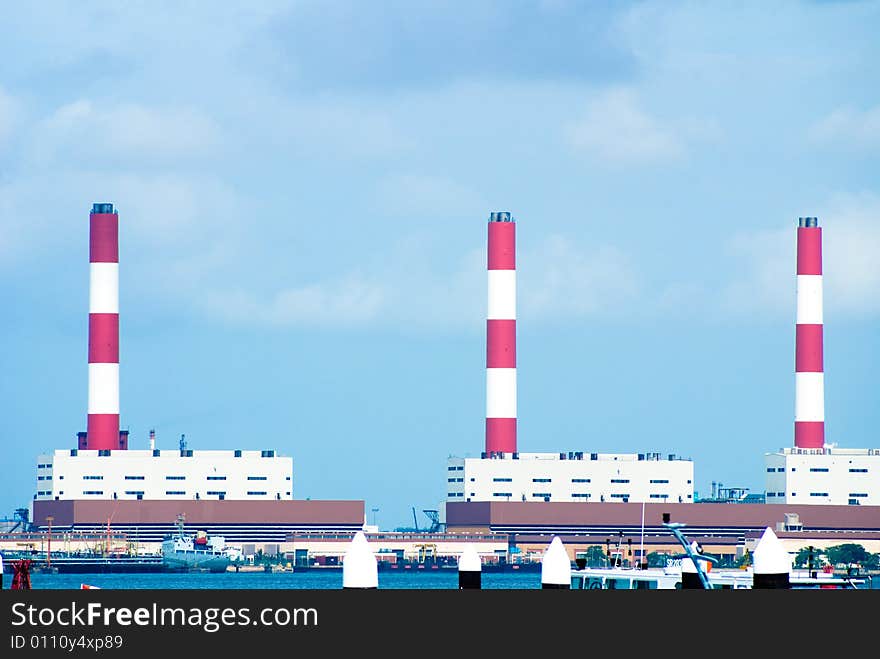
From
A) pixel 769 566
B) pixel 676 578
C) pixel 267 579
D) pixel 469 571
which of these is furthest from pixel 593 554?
pixel 769 566

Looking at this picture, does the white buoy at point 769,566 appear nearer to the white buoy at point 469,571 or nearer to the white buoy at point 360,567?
the white buoy at point 469,571

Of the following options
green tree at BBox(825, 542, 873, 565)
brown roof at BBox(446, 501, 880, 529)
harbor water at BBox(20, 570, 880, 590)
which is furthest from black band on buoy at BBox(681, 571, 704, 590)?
brown roof at BBox(446, 501, 880, 529)

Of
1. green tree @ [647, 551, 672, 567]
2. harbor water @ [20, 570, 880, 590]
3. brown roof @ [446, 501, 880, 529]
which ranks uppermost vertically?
brown roof @ [446, 501, 880, 529]

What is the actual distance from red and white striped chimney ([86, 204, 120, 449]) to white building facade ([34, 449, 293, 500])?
40.8 feet

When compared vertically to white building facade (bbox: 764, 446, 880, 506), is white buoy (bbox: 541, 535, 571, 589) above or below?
below

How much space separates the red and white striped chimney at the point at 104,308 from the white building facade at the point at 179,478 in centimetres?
1244

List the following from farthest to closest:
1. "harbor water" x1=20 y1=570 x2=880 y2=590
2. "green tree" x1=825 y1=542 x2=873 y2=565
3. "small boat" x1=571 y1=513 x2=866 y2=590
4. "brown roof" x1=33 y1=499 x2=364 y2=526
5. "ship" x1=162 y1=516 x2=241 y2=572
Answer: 1. "brown roof" x1=33 y1=499 x2=364 y2=526
2. "ship" x1=162 y1=516 x2=241 y2=572
3. "green tree" x1=825 y1=542 x2=873 y2=565
4. "harbor water" x1=20 y1=570 x2=880 y2=590
5. "small boat" x1=571 y1=513 x2=866 y2=590

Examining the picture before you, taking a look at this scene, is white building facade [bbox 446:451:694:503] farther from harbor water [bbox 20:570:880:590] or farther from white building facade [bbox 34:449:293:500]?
white building facade [bbox 34:449:293:500]

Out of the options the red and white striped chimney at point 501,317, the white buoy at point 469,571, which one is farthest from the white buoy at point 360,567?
the red and white striped chimney at point 501,317

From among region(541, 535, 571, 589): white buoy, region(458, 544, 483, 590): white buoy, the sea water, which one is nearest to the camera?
region(541, 535, 571, 589): white buoy

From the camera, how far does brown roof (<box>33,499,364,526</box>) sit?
4082 inches

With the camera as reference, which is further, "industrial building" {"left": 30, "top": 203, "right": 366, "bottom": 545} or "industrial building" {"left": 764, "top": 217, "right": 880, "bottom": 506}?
"industrial building" {"left": 30, "top": 203, "right": 366, "bottom": 545}
